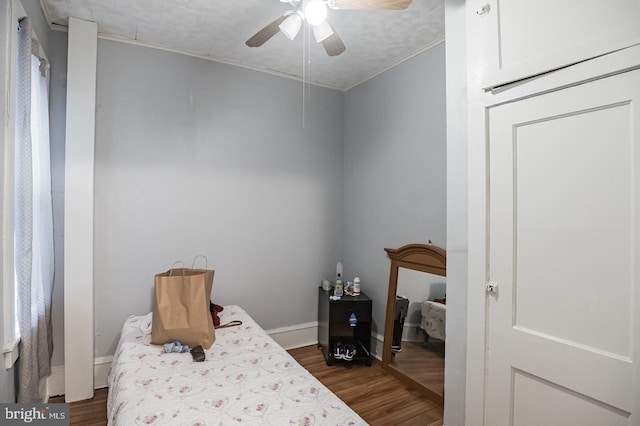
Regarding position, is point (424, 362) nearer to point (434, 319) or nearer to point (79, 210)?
point (434, 319)

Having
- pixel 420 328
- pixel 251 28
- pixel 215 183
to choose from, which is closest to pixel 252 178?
pixel 215 183

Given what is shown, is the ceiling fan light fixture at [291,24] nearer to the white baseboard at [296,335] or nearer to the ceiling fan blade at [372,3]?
the ceiling fan blade at [372,3]

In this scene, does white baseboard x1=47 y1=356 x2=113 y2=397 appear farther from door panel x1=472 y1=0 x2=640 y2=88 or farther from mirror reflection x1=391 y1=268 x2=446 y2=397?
door panel x1=472 y1=0 x2=640 y2=88

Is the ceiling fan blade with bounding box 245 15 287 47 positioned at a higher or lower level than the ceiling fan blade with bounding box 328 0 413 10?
higher

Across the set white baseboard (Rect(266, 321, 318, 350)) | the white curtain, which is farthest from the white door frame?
the white curtain

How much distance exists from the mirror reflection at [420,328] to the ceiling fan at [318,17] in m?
1.80

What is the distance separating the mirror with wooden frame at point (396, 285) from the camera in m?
2.43

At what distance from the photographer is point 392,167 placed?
295cm

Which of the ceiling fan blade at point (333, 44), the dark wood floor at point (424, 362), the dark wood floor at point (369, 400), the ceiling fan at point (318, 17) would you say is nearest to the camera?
the ceiling fan at point (318, 17)

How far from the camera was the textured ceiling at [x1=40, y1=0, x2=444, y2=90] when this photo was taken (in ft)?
7.04

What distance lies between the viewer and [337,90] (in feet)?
11.6

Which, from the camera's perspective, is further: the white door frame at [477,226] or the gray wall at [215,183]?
the gray wall at [215,183]

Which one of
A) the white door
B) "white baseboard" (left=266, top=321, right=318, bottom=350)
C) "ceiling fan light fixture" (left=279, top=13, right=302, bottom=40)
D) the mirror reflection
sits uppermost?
"ceiling fan light fixture" (left=279, top=13, right=302, bottom=40)

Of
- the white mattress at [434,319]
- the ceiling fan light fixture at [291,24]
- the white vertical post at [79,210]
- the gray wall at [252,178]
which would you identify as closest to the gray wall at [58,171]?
the gray wall at [252,178]
